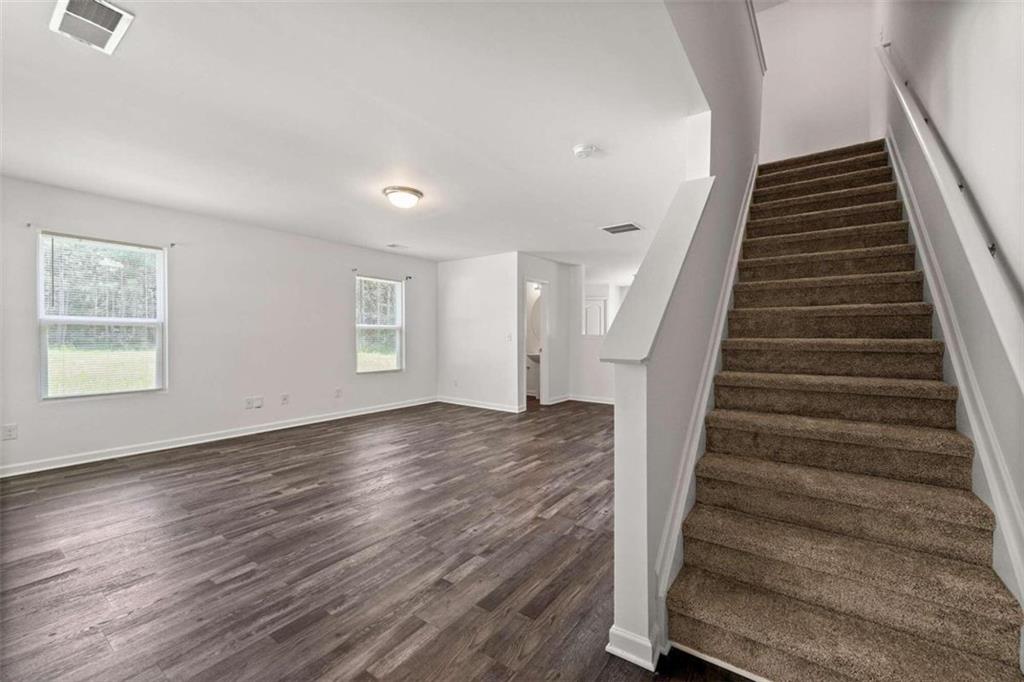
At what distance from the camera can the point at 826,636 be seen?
4.28 feet

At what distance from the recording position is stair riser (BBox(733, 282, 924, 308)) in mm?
2143

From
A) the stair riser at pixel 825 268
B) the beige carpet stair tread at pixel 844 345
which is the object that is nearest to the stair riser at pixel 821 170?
the stair riser at pixel 825 268

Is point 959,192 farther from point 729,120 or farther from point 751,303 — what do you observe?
point 729,120

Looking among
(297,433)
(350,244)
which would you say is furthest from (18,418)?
(350,244)

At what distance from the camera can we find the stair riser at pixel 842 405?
5.53 ft

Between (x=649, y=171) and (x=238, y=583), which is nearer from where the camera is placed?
(x=238, y=583)

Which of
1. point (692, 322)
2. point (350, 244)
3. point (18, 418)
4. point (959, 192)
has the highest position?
point (350, 244)

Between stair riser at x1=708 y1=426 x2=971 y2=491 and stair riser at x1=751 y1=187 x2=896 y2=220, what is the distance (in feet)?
6.78

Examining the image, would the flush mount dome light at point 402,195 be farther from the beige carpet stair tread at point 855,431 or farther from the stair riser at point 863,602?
the stair riser at point 863,602

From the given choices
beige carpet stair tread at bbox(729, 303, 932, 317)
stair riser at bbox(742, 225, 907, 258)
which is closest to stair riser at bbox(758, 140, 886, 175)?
stair riser at bbox(742, 225, 907, 258)

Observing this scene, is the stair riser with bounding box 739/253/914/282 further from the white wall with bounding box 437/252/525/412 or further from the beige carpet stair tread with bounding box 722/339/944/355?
the white wall with bounding box 437/252/525/412

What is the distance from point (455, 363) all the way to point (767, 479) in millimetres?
5696

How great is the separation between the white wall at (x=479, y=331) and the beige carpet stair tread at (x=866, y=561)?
4688 mm

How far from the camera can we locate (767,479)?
5.48ft
